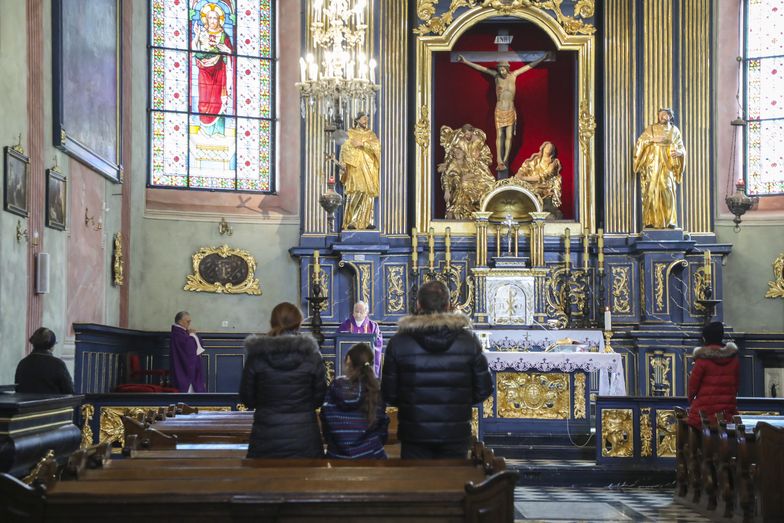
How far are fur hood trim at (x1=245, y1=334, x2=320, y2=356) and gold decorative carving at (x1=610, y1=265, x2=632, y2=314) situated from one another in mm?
11824

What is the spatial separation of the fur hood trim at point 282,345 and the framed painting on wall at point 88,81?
25.5 ft

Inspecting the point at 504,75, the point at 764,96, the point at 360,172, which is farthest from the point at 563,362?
the point at 764,96

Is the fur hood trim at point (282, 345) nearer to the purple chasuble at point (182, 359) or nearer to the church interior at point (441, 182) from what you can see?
the church interior at point (441, 182)

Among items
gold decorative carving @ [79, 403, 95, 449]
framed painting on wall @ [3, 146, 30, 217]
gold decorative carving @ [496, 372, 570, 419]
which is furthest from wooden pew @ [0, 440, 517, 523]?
gold decorative carving @ [496, 372, 570, 419]

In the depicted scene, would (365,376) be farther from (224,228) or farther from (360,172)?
(224,228)

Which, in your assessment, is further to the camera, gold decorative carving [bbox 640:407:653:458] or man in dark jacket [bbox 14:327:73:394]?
gold decorative carving [bbox 640:407:653:458]

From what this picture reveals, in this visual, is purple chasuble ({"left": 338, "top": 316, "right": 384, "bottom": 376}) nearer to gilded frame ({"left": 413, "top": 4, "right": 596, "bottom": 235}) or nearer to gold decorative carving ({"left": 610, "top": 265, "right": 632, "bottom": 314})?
gilded frame ({"left": 413, "top": 4, "right": 596, "bottom": 235})

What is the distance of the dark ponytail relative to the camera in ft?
21.9

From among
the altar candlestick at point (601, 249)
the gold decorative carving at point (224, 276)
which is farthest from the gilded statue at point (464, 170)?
the gold decorative carving at point (224, 276)

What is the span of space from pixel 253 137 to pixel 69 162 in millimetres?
5011

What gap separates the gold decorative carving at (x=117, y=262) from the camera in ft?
53.7

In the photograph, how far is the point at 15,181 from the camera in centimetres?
1233

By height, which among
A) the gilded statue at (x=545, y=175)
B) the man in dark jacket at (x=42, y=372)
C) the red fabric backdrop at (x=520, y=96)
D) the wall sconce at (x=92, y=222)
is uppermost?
the red fabric backdrop at (x=520, y=96)

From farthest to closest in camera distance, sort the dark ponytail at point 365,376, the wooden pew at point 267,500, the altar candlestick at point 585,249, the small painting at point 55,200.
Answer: the altar candlestick at point 585,249
the small painting at point 55,200
the dark ponytail at point 365,376
the wooden pew at point 267,500
